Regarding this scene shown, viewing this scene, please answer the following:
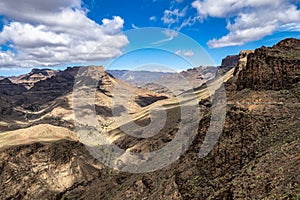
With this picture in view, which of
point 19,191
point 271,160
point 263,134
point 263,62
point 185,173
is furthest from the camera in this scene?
point 19,191

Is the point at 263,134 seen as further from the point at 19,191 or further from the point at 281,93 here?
the point at 19,191

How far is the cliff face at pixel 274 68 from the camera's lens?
103 feet

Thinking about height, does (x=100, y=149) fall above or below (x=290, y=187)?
below

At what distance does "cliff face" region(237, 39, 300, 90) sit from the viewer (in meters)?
31.3

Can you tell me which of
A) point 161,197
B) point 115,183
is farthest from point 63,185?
point 161,197

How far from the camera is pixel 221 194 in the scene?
2016 cm

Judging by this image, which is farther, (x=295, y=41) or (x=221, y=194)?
(x=295, y=41)

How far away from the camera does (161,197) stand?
27.7 meters

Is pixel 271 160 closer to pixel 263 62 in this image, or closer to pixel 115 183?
pixel 263 62

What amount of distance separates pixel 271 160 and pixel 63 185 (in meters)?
64.2

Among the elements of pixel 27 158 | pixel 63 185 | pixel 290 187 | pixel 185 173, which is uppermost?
pixel 290 187

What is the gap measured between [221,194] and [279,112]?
931cm

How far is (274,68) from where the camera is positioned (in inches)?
1288

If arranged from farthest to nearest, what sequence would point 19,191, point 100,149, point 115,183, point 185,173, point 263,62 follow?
point 100,149, point 19,191, point 115,183, point 263,62, point 185,173
